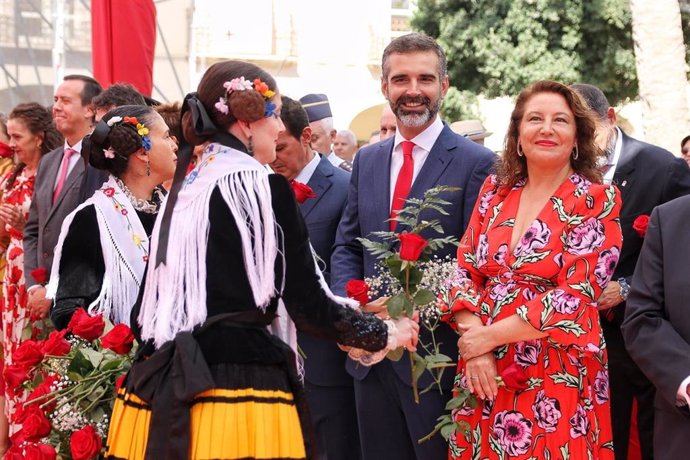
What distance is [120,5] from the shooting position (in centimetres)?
722

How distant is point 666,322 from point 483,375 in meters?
0.74

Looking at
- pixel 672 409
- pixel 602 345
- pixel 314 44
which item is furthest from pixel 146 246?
pixel 314 44

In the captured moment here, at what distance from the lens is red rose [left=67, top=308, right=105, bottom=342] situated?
173 inches

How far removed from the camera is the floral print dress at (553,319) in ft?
13.3

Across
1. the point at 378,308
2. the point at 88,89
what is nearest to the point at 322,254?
the point at 378,308

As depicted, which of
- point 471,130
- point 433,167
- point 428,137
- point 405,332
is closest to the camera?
point 405,332

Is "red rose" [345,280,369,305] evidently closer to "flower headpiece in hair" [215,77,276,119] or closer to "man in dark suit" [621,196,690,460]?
Result: "flower headpiece in hair" [215,77,276,119]

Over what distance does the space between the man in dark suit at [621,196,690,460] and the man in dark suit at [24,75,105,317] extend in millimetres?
3628

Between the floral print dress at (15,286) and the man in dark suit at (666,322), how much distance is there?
4.51 m

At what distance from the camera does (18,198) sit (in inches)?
301

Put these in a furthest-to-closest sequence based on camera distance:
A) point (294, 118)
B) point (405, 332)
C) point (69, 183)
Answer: point (69, 183) → point (294, 118) → point (405, 332)

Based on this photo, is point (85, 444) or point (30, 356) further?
point (30, 356)

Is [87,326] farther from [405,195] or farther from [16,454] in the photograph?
[405,195]

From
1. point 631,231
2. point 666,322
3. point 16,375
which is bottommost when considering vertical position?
point 16,375
